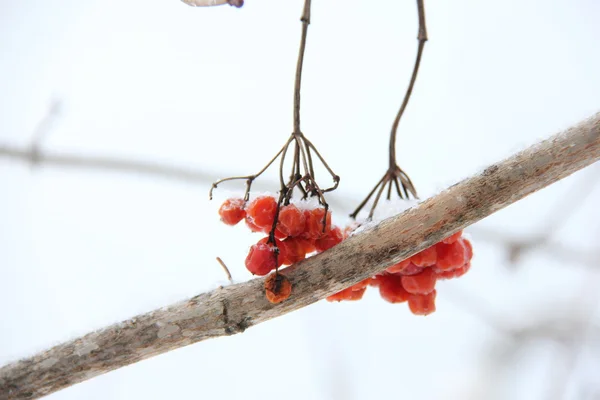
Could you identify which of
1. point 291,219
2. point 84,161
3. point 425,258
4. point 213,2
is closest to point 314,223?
point 291,219

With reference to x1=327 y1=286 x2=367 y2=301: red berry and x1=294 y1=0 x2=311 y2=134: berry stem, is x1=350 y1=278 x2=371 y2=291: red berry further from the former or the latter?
x1=294 y1=0 x2=311 y2=134: berry stem

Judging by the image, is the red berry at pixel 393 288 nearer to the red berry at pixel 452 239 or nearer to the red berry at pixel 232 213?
the red berry at pixel 452 239

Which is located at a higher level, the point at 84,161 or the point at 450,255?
the point at 84,161

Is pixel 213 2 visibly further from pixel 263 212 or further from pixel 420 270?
pixel 420 270

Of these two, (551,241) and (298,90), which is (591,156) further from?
(551,241)

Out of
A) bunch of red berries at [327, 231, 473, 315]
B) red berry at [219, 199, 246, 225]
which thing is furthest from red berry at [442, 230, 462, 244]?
red berry at [219, 199, 246, 225]

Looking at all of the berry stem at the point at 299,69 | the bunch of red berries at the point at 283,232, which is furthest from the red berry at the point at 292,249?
the berry stem at the point at 299,69

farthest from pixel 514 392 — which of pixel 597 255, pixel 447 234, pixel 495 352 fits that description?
pixel 447 234
